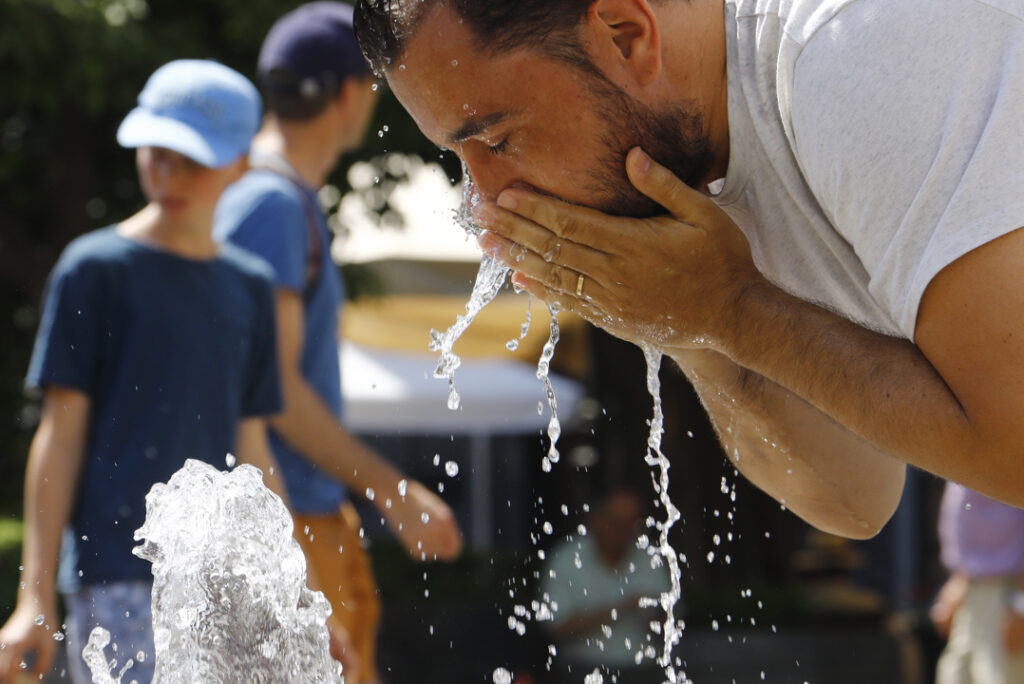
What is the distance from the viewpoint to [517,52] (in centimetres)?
182

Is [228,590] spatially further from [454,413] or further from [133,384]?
Result: [454,413]

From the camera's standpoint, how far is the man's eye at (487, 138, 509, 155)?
6.14 ft

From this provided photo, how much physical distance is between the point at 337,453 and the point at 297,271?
0.51 meters

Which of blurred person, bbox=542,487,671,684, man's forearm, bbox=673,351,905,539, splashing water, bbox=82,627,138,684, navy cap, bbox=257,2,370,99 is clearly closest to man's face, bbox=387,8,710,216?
man's forearm, bbox=673,351,905,539

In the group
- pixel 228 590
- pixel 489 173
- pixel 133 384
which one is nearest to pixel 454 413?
pixel 133 384

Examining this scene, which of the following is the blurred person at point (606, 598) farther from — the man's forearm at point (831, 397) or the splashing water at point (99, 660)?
the man's forearm at point (831, 397)

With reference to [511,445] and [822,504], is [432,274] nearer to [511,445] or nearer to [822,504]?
[511,445]

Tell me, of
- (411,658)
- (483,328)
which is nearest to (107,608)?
(411,658)

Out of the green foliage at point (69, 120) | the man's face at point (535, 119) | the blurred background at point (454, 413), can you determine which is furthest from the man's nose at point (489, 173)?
the green foliage at point (69, 120)

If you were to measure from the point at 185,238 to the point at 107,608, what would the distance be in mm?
900

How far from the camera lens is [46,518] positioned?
9.62ft

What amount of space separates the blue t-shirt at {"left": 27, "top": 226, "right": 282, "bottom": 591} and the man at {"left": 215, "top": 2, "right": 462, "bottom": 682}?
0.39 m

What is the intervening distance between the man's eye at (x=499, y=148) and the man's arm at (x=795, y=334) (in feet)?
0.20

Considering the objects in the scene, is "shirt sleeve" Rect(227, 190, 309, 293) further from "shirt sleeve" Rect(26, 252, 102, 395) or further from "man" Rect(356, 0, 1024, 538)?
"man" Rect(356, 0, 1024, 538)
